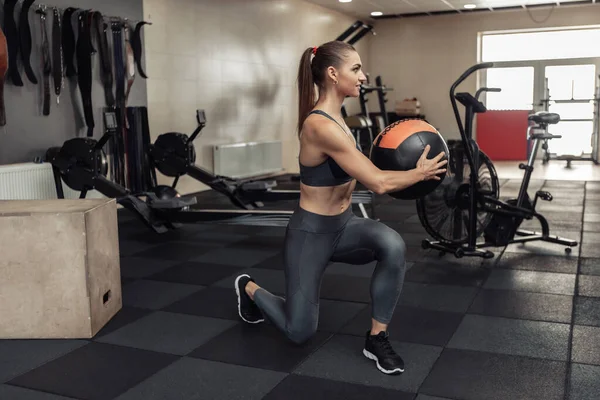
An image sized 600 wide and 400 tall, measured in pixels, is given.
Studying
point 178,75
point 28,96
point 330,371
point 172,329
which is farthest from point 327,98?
point 178,75

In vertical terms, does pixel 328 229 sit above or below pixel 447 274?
above

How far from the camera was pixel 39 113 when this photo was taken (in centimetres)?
537

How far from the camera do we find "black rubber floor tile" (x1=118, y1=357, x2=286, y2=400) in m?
2.15

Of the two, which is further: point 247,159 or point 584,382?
point 247,159

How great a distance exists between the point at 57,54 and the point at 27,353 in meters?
3.50

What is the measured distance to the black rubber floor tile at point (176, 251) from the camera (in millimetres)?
4297

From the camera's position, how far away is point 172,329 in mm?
2848

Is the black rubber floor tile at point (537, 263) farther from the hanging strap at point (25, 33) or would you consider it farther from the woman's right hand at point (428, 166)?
the hanging strap at point (25, 33)

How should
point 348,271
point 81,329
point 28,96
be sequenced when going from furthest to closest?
point 28,96 < point 348,271 < point 81,329

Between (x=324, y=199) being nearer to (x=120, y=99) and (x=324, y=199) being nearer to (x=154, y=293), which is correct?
(x=154, y=293)

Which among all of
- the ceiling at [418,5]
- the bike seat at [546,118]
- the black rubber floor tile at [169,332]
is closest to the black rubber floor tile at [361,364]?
the black rubber floor tile at [169,332]

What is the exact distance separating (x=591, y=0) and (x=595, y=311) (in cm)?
911

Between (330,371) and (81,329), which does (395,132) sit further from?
(81,329)

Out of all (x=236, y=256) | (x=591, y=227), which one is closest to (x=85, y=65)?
(x=236, y=256)
